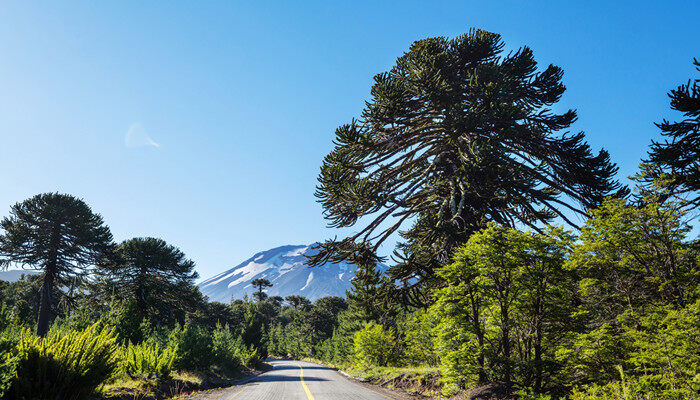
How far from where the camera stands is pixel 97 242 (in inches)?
1057

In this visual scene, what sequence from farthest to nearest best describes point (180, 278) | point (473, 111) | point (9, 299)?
1. point (9, 299)
2. point (180, 278)
3. point (473, 111)

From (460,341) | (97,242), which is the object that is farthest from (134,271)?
(460,341)

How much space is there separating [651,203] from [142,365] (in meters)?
16.5

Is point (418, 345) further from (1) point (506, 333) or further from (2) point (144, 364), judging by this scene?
(2) point (144, 364)

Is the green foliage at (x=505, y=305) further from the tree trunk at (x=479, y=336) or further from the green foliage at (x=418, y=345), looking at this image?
the green foliage at (x=418, y=345)

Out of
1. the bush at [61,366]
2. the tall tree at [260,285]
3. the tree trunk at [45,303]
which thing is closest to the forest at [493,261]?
the bush at [61,366]

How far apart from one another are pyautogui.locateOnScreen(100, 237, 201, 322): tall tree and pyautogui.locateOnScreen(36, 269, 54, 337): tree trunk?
3.78 m

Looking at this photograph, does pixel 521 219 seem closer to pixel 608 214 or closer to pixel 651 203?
pixel 608 214

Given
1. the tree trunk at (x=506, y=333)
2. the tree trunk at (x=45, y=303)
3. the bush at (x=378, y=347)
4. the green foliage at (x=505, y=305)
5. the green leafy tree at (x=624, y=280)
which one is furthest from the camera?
the tree trunk at (x=45, y=303)

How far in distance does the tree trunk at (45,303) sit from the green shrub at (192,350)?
14.6 metres

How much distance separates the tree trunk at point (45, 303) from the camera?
75.8 feet

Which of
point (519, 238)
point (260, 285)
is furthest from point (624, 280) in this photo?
point (260, 285)

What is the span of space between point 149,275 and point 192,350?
16.2m

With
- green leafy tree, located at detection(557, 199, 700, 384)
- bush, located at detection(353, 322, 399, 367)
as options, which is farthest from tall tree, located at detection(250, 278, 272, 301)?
green leafy tree, located at detection(557, 199, 700, 384)
